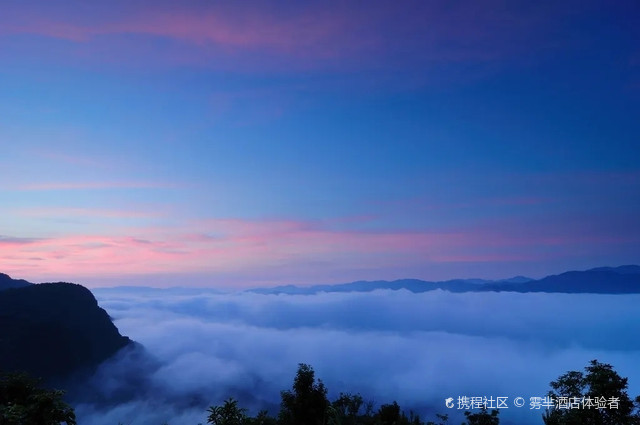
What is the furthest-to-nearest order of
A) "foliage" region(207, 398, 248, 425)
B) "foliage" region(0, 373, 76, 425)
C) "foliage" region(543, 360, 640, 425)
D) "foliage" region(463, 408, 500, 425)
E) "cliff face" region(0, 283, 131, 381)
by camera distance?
"cliff face" region(0, 283, 131, 381) < "foliage" region(463, 408, 500, 425) < "foliage" region(543, 360, 640, 425) < "foliage" region(207, 398, 248, 425) < "foliage" region(0, 373, 76, 425)

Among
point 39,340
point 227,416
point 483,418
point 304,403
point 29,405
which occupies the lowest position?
point 39,340

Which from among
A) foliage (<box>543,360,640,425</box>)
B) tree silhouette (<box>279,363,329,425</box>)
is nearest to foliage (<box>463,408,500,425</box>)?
foliage (<box>543,360,640,425</box>)

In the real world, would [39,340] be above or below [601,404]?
below

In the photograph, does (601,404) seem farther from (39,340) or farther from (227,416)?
(39,340)

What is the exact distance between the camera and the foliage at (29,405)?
71.1 feet

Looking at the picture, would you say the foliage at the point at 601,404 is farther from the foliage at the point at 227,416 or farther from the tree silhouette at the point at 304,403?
the foliage at the point at 227,416

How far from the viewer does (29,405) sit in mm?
24641

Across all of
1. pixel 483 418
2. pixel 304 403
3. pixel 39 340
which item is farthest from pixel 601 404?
pixel 39 340

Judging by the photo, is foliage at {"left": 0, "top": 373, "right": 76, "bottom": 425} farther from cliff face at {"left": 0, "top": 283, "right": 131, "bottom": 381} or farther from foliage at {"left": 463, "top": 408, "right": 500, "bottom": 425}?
cliff face at {"left": 0, "top": 283, "right": 131, "bottom": 381}

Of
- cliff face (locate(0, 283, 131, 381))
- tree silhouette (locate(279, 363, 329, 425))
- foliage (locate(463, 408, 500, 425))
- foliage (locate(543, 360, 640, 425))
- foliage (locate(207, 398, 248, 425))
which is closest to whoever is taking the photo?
foliage (locate(207, 398, 248, 425))

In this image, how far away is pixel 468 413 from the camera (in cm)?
4547

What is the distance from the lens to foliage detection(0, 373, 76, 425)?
2166 cm

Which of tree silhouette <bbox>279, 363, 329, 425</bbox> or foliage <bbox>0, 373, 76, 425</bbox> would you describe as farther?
tree silhouette <bbox>279, 363, 329, 425</bbox>

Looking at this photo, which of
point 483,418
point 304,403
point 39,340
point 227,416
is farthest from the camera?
point 39,340
